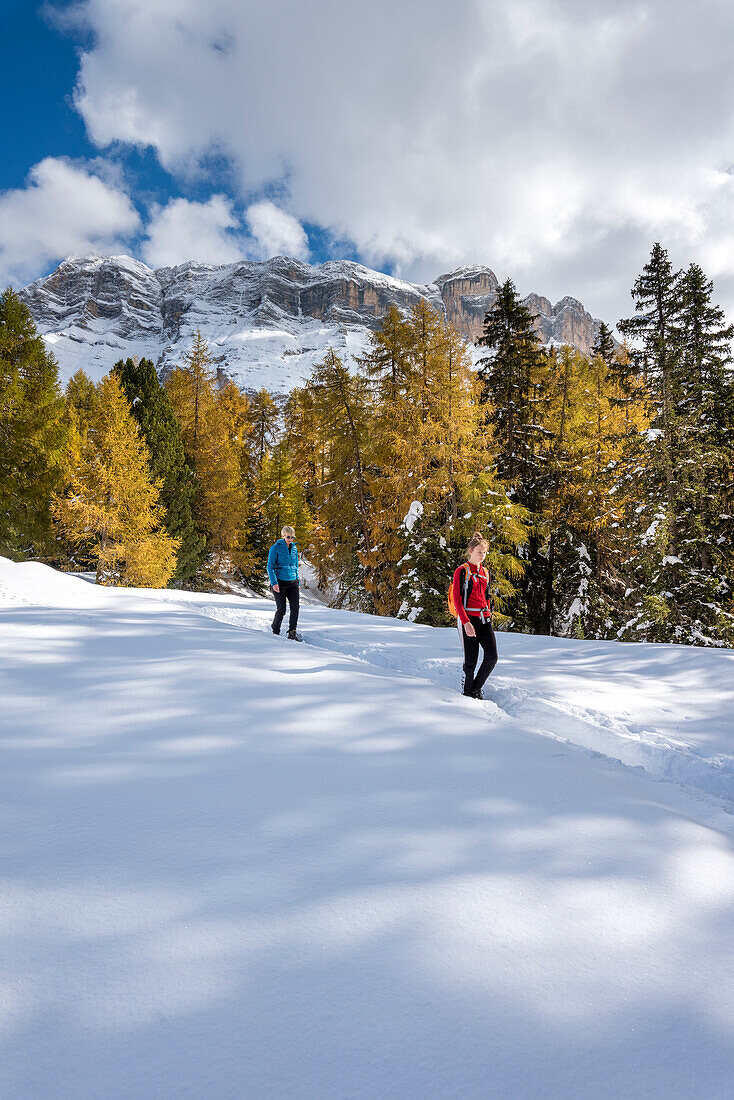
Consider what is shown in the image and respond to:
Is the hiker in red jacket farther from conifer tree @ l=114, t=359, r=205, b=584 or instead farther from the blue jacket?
conifer tree @ l=114, t=359, r=205, b=584

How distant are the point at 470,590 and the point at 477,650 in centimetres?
69

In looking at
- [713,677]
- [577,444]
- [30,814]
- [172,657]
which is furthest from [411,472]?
[30,814]

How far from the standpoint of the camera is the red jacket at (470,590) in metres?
5.77

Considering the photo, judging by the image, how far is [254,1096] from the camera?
122 cm

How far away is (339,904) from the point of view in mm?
1898

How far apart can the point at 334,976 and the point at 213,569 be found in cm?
2671

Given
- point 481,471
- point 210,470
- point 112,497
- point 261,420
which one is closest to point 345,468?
point 481,471

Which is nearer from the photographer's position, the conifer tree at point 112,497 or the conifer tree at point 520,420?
the conifer tree at point 520,420

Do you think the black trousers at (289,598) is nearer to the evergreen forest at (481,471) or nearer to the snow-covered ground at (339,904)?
the snow-covered ground at (339,904)

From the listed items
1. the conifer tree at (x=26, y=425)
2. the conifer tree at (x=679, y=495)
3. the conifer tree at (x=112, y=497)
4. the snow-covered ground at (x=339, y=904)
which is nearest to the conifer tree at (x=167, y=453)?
the conifer tree at (x=112, y=497)

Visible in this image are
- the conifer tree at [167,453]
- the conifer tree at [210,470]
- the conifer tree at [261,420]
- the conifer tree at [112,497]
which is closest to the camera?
the conifer tree at [112,497]

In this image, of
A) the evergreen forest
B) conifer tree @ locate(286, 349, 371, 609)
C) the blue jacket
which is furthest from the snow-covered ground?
conifer tree @ locate(286, 349, 371, 609)

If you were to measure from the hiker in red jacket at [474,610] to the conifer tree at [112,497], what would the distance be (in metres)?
16.5

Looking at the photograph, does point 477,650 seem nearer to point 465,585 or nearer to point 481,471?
point 465,585
